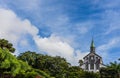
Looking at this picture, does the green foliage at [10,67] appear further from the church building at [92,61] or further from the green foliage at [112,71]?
the church building at [92,61]

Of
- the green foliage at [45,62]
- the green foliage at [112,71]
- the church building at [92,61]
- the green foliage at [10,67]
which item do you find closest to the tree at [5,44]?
the green foliage at [45,62]

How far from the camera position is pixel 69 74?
259 ft

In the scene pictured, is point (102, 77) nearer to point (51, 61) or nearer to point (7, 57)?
point (51, 61)

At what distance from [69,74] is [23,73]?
130 ft

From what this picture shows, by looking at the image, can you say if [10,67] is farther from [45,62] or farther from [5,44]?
[45,62]

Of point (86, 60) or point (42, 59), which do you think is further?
point (86, 60)

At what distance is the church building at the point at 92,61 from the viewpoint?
133 metres

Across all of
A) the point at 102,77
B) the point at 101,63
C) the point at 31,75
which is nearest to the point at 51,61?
the point at 102,77

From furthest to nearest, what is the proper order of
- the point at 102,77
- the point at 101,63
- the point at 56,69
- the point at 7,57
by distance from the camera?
the point at 101,63 < the point at 102,77 < the point at 56,69 < the point at 7,57

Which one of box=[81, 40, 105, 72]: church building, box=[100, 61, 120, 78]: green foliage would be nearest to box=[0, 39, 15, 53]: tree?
box=[100, 61, 120, 78]: green foliage

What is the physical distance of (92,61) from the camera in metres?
135

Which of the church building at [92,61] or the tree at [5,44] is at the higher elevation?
the church building at [92,61]

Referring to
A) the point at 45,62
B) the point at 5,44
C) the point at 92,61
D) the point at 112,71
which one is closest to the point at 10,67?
the point at 5,44

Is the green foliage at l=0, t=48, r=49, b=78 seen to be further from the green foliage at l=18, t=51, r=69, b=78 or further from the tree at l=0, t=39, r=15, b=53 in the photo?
the green foliage at l=18, t=51, r=69, b=78
